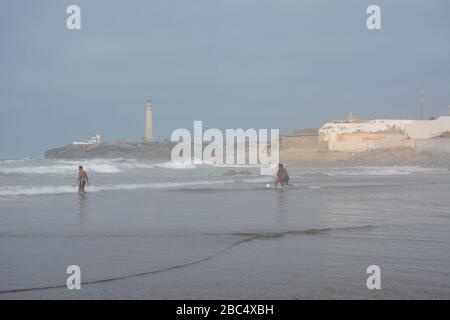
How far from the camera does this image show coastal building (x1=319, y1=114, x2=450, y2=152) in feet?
214

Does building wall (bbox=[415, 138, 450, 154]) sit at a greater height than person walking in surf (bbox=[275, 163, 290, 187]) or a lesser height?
greater

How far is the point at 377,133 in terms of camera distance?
73625 mm

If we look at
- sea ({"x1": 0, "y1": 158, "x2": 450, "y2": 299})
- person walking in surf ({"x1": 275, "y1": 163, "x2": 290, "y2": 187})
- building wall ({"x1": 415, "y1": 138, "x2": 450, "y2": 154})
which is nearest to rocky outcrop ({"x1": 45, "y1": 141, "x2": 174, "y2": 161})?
building wall ({"x1": 415, "y1": 138, "x2": 450, "y2": 154})

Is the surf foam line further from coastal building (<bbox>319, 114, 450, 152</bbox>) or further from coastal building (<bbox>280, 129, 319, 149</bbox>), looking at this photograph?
coastal building (<bbox>280, 129, 319, 149</bbox>)

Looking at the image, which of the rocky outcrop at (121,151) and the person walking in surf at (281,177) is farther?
the rocky outcrop at (121,151)

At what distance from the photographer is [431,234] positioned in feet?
35.3

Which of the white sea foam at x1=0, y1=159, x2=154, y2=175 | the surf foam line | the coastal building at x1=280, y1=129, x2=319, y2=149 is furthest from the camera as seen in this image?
the coastal building at x1=280, y1=129, x2=319, y2=149

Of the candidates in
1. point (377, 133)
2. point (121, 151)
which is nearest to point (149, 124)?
point (121, 151)

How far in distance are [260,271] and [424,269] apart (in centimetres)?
222

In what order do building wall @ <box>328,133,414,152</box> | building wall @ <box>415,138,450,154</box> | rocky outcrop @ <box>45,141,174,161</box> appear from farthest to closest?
1. rocky outcrop @ <box>45,141,174,161</box>
2. building wall @ <box>328,133,414,152</box>
3. building wall @ <box>415,138,450,154</box>

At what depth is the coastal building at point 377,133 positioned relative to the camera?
65375mm

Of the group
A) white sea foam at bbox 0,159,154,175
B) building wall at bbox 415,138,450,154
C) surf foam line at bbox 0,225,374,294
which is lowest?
white sea foam at bbox 0,159,154,175

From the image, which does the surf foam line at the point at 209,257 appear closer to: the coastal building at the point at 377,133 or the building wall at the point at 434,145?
the building wall at the point at 434,145

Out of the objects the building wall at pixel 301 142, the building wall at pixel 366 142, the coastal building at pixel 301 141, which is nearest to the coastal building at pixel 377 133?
the building wall at pixel 366 142
